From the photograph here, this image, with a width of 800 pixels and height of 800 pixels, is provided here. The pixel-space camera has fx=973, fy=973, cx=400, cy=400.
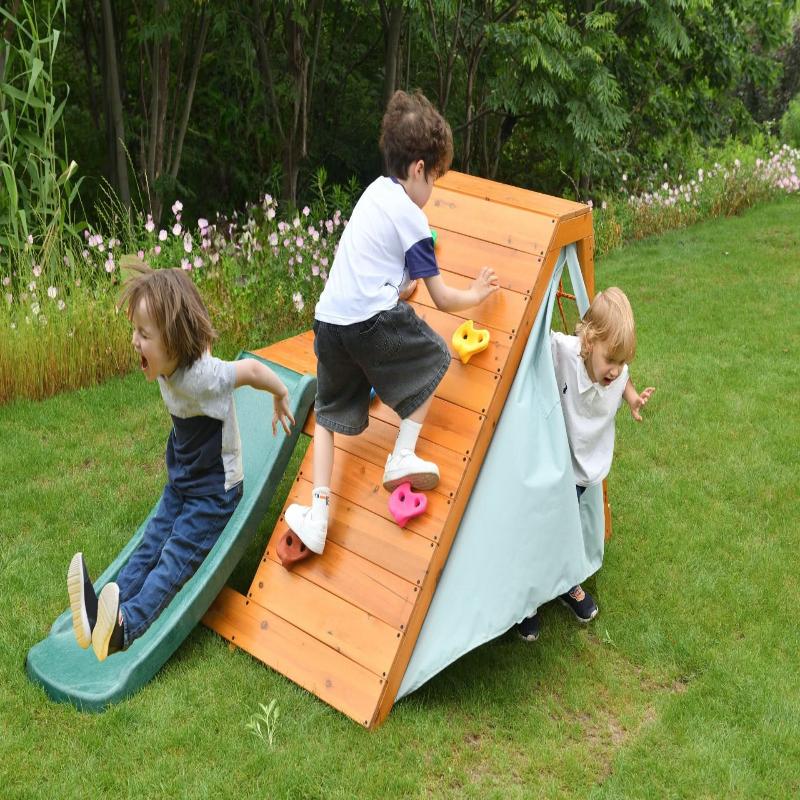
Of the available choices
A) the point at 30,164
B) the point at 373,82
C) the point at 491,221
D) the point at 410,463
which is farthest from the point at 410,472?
the point at 373,82

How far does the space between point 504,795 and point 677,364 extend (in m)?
3.65

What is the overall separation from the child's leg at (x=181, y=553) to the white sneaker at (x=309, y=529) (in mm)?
→ 258

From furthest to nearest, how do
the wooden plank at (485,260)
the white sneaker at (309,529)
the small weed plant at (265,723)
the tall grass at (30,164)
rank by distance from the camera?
the tall grass at (30,164), the wooden plank at (485,260), the white sneaker at (309,529), the small weed plant at (265,723)

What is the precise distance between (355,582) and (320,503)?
1.00ft

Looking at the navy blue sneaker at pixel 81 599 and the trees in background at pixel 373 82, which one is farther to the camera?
the trees in background at pixel 373 82

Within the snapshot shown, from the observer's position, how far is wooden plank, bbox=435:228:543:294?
352 cm

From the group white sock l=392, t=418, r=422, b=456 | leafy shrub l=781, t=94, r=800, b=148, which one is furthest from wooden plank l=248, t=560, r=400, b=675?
leafy shrub l=781, t=94, r=800, b=148

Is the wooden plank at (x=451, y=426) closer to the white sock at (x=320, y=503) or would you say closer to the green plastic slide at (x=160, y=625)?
the white sock at (x=320, y=503)

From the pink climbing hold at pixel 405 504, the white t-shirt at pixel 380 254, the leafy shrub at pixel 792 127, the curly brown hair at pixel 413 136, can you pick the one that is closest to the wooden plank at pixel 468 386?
the pink climbing hold at pixel 405 504

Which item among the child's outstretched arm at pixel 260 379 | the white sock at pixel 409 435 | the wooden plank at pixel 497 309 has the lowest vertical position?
the white sock at pixel 409 435

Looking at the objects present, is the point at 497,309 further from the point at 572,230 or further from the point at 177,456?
the point at 177,456

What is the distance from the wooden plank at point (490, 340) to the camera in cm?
345

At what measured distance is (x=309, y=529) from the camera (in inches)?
134

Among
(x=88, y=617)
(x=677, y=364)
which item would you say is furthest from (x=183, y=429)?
(x=677, y=364)
